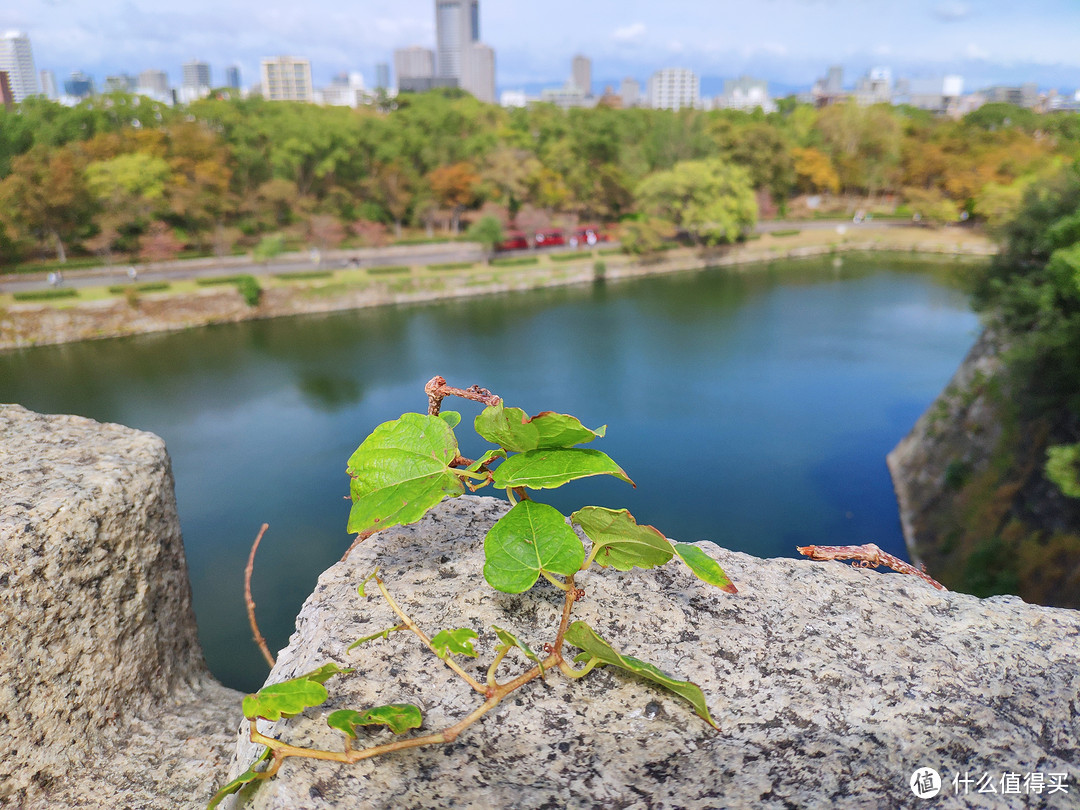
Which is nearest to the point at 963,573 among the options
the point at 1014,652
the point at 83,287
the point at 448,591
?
the point at 1014,652

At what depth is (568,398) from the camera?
17.1m

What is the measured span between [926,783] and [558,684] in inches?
25.7

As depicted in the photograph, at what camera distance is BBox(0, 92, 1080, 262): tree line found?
2553 cm

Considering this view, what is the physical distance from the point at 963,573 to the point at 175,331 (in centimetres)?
2155

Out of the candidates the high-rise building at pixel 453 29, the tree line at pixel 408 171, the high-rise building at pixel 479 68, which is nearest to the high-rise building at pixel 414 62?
the high-rise building at pixel 453 29

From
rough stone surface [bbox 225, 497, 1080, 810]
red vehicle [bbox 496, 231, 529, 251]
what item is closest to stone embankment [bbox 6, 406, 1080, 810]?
rough stone surface [bbox 225, 497, 1080, 810]

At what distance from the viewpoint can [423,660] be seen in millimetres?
1438

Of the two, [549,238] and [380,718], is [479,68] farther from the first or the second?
[380,718]

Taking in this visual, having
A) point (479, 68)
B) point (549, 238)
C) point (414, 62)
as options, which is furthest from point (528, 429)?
point (414, 62)

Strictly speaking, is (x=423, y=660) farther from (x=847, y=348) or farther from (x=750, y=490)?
(x=847, y=348)

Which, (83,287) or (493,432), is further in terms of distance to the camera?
(83,287)

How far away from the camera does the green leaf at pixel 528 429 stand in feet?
4.07

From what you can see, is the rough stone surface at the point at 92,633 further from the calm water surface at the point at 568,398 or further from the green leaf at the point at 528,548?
the calm water surface at the point at 568,398

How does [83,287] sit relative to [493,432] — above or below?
below
